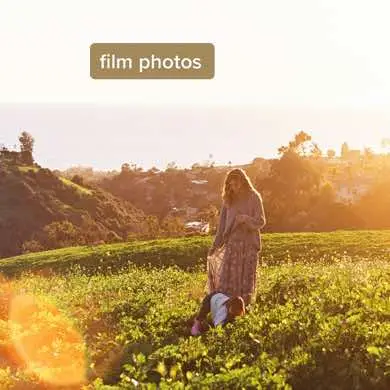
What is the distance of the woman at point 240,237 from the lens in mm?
11141

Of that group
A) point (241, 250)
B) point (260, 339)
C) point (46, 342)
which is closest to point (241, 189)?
point (241, 250)

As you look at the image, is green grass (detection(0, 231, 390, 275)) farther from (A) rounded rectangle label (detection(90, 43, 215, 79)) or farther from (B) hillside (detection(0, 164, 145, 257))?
(B) hillside (detection(0, 164, 145, 257))

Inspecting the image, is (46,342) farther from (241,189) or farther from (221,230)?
(241,189)

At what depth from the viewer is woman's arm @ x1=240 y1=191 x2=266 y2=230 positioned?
11.1 m

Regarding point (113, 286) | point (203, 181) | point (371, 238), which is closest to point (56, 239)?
point (371, 238)

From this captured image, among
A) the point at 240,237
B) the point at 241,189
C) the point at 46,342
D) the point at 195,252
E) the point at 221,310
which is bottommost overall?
the point at 195,252

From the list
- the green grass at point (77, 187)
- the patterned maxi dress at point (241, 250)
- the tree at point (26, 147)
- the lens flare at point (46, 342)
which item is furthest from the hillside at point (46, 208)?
the patterned maxi dress at point (241, 250)

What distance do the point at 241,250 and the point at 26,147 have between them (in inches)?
6110

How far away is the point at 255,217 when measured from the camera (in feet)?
36.7

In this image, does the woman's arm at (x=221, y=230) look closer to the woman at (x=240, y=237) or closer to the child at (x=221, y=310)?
the woman at (x=240, y=237)

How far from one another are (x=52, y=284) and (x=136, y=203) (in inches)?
6240

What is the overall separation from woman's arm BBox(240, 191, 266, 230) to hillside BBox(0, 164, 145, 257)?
110789mm

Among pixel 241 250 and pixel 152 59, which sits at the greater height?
Answer: pixel 152 59

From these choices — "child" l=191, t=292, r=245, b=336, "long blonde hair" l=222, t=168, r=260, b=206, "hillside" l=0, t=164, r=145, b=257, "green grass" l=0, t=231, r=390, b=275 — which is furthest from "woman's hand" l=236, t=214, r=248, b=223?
"hillside" l=0, t=164, r=145, b=257
